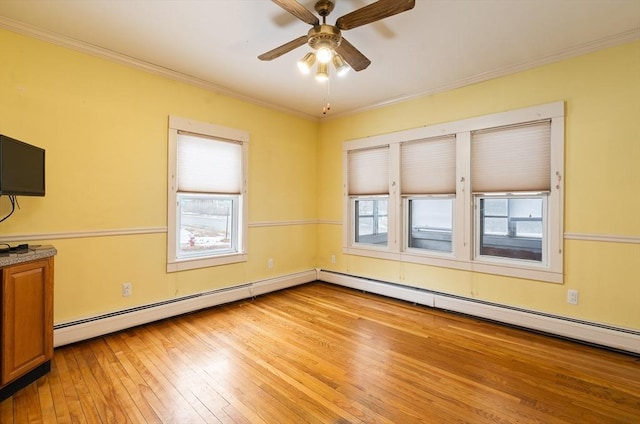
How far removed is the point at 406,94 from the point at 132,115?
3.23 m

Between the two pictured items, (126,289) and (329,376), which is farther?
(126,289)

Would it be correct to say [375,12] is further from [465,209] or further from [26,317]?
[26,317]

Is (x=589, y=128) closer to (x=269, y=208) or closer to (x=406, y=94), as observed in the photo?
(x=406, y=94)

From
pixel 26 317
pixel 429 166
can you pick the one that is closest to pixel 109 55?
pixel 26 317

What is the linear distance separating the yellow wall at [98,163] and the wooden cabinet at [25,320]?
1.56ft

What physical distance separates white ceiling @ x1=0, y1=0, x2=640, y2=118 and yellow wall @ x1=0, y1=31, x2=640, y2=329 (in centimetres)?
19

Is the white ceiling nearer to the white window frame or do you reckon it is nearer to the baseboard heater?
the white window frame

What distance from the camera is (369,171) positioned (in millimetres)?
4512

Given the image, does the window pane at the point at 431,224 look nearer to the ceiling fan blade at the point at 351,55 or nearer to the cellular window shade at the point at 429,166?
the cellular window shade at the point at 429,166

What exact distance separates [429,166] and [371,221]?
1221 mm

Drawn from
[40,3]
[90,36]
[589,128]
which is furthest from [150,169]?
[589,128]

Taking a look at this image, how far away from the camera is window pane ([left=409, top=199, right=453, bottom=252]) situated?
12.6 feet

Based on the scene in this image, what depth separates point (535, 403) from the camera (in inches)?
78.4

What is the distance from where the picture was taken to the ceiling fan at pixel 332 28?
5.99 feet
